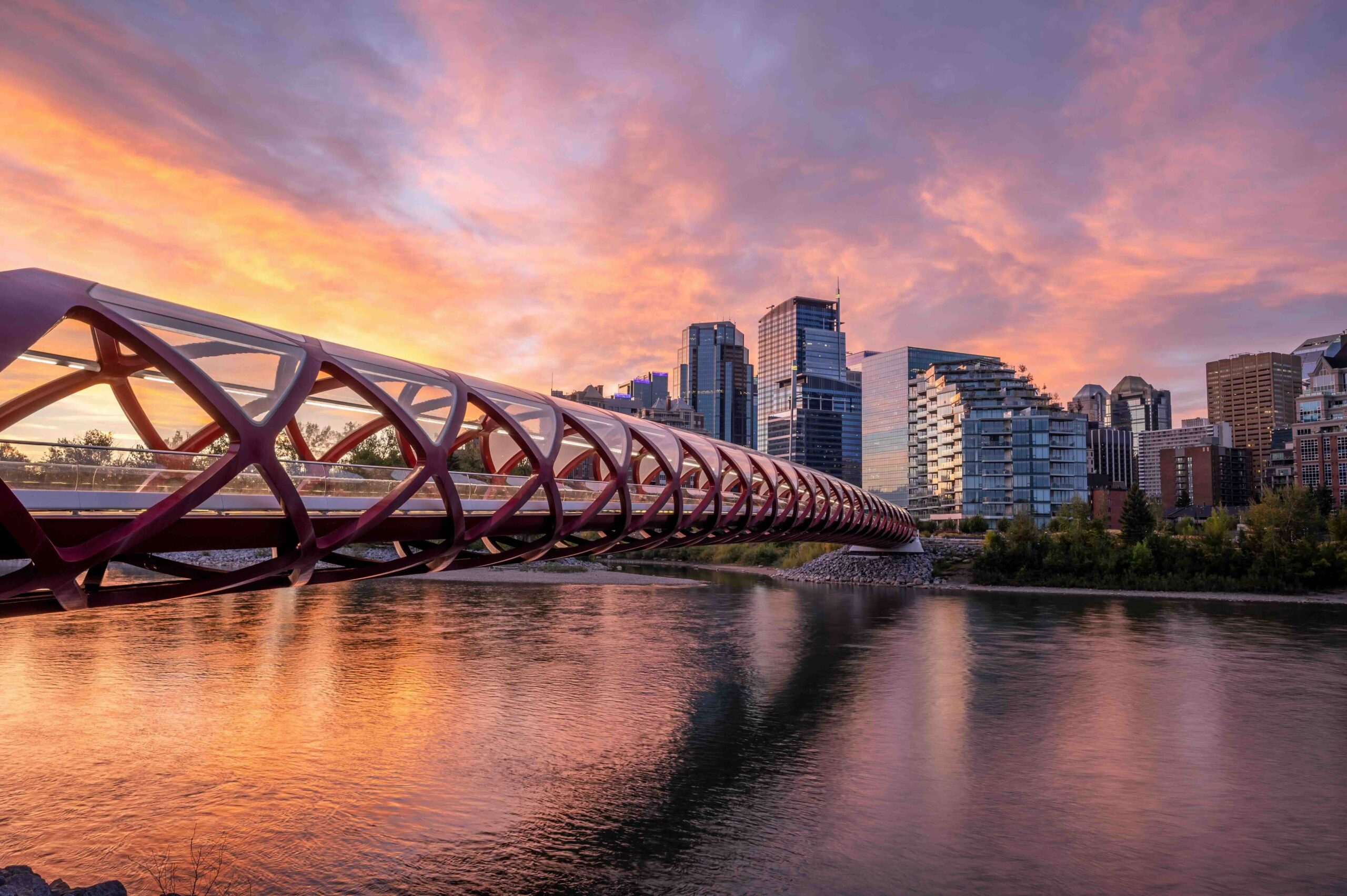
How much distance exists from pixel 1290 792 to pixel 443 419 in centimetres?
1781

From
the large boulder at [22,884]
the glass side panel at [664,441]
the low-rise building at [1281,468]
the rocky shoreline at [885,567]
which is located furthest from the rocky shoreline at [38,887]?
the low-rise building at [1281,468]

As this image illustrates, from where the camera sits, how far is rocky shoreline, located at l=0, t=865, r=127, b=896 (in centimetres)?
1016

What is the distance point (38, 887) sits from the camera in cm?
1047

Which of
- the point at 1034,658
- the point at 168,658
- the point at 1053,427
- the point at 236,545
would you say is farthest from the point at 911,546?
the point at 236,545

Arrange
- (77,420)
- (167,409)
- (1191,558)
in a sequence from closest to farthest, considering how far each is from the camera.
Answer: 1. (77,420)
2. (167,409)
3. (1191,558)

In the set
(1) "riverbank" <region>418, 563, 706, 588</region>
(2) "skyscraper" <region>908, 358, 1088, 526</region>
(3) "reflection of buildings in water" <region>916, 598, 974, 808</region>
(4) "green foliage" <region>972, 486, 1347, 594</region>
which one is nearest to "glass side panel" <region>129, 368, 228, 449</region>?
(3) "reflection of buildings in water" <region>916, 598, 974, 808</region>

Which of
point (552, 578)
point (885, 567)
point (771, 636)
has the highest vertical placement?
point (885, 567)

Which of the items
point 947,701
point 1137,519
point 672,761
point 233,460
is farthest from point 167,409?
point 1137,519

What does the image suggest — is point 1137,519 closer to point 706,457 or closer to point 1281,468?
point 706,457

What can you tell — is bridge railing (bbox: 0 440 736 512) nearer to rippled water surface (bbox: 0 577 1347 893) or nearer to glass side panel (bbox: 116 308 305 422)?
glass side panel (bbox: 116 308 305 422)

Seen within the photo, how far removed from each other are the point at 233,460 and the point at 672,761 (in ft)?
38.0

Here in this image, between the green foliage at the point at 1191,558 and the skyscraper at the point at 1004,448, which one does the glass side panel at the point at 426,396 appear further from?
the skyscraper at the point at 1004,448

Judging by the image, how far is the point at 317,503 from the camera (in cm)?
1216

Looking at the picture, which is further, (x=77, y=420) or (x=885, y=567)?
(x=885, y=567)
